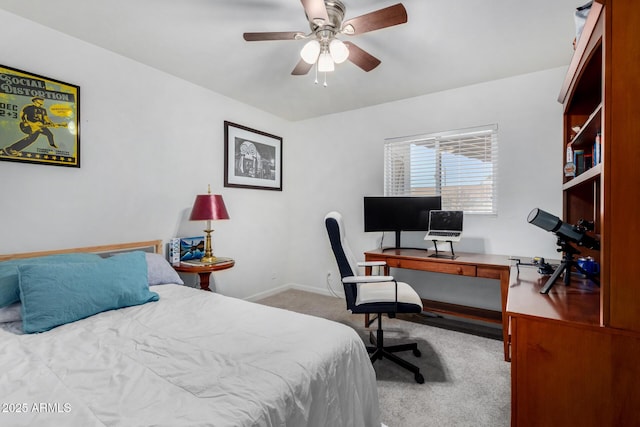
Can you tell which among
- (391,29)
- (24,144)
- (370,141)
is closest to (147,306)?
(24,144)

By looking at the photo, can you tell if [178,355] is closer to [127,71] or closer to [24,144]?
[24,144]

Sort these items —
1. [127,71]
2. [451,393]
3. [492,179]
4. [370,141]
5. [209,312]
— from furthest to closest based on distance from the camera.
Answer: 1. [370,141]
2. [492,179]
3. [127,71]
4. [451,393]
5. [209,312]

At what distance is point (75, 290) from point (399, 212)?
108 inches

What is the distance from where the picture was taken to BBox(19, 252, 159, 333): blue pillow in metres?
1.43

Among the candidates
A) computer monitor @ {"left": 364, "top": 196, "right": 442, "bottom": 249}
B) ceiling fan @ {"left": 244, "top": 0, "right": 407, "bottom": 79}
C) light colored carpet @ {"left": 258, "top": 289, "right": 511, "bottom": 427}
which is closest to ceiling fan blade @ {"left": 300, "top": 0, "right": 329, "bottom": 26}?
Answer: ceiling fan @ {"left": 244, "top": 0, "right": 407, "bottom": 79}

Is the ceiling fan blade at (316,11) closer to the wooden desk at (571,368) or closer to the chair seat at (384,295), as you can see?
the wooden desk at (571,368)

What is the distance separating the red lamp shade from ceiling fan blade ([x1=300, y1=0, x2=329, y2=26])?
1.80 m

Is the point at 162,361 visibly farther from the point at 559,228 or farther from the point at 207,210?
the point at 559,228

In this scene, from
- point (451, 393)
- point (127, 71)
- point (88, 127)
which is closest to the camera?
point (451, 393)

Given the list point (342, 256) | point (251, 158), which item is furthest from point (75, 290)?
point (251, 158)

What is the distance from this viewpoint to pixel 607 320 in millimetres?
969

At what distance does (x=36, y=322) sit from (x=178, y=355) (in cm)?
84

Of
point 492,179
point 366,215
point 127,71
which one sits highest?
point 127,71

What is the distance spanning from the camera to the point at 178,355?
1175 mm
